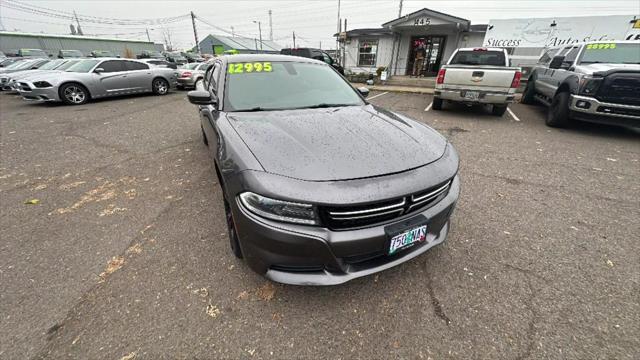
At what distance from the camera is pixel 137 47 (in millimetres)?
46312

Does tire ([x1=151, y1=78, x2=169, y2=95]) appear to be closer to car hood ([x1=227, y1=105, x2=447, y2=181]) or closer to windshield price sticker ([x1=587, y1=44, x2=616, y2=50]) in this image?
car hood ([x1=227, y1=105, x2=447, y2=181])

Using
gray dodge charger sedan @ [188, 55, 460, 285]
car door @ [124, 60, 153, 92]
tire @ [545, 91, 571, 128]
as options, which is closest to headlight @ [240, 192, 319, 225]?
gray dodge charger sedan @ [188, 55, 460, 285]

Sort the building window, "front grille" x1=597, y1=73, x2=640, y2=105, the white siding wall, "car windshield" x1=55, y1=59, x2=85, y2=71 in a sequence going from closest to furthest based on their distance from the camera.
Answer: "front grille" x1=597, y1=73, x2=640, y2=105 → "car windshield" x1=55, y1=59, x2=85, y2=71 → the white siding wall → the building window

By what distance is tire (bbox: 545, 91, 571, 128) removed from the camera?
18.9 feet

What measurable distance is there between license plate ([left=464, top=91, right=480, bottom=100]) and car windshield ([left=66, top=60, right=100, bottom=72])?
11.9m

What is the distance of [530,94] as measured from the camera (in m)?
9.10

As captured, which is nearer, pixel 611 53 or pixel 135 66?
pixel 611 53

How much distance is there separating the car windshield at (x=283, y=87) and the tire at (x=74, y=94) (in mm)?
9231

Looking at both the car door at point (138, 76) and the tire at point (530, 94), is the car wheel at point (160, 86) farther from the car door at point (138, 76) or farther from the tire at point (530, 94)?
the tire at point (530, 94)

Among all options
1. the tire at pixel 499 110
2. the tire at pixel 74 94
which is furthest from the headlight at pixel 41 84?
the tire at pixel 499 110

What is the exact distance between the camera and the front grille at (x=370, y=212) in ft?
4.71

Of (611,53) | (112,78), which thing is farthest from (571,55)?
(112,78)

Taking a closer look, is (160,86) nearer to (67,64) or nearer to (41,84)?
(67,64)

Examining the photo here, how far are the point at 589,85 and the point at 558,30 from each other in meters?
12.1
